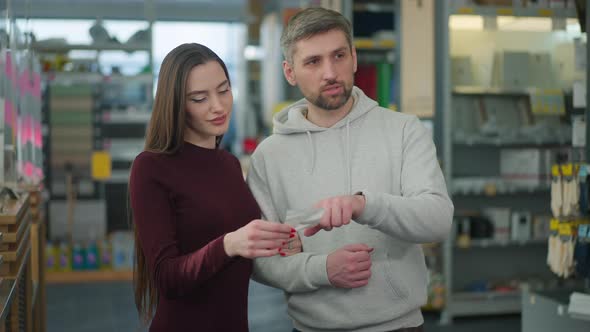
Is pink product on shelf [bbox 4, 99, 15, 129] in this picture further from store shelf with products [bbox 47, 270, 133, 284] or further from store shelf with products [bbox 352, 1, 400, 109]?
store shelf with products [bbox 47, 270, 133, 284]

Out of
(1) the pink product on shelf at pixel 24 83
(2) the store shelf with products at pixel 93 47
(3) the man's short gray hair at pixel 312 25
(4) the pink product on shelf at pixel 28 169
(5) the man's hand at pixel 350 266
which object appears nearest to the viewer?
(5) the man's hand at pixel 350 266

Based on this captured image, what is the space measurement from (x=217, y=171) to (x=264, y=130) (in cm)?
1228

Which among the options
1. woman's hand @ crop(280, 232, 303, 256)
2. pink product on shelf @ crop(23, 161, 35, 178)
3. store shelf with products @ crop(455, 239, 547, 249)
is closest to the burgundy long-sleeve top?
woman's hand @ crop(280, 232, 303, 256)

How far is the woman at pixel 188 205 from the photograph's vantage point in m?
1.71

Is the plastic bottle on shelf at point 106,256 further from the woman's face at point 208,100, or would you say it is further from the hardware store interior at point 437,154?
the woman's face at point 208,100

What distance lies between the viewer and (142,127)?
7.95 metres

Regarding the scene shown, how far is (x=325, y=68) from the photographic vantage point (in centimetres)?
192

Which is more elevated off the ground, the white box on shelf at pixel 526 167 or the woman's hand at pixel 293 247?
the woman's hand at pixel 293 247

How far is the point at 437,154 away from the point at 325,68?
3796 mm

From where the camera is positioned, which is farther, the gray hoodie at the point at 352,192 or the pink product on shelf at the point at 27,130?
the pink product on shelf at the point at 27,130

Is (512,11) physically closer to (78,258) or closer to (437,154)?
(437,154)

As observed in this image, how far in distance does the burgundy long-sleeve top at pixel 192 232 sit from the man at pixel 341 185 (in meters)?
0.14

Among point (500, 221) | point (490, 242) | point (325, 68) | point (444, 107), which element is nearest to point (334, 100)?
point (325, 68)

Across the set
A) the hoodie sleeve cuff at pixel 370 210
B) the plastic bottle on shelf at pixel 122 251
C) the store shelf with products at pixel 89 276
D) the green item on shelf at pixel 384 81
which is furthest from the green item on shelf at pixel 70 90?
the hoodie sleeve cuff at pixel 370 210
